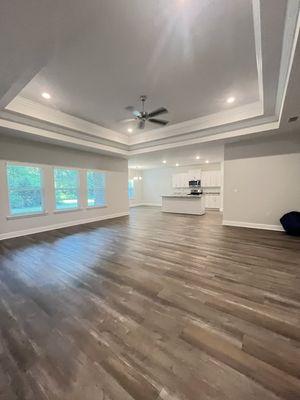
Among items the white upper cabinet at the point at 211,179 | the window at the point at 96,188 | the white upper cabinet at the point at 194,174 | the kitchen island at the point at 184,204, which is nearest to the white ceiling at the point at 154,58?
the window at the point at 96,188

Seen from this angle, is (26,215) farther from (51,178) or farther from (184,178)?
(184,178)

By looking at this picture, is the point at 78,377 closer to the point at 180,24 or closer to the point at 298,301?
the point at 298,301

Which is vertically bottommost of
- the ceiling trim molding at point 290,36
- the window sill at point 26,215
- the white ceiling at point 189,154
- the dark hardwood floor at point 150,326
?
the dark hardwood floor at point 150,326

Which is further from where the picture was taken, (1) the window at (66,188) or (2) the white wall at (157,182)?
(2) the white wall at (157,182)

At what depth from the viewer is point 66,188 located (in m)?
6.53

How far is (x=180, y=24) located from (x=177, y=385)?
3.66 meters

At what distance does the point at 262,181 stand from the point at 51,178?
264 inches

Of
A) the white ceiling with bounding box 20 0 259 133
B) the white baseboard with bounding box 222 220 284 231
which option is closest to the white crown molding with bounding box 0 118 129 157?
the white ceiling with bounding box 20 0 259 133

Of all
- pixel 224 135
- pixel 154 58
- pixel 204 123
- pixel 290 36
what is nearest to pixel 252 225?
pixel 224 135

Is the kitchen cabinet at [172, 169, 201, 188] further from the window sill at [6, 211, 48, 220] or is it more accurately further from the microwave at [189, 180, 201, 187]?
the window sill at [6, 211, 48, 220]

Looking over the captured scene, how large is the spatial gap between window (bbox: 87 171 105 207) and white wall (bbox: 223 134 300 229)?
192 inches

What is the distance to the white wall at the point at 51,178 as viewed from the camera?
5027 millimetres

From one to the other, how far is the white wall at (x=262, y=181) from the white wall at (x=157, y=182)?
5.34 m

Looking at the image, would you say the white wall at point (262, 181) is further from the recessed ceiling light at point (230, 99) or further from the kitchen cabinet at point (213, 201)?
the kitchen cabinet at point (213, 201)
